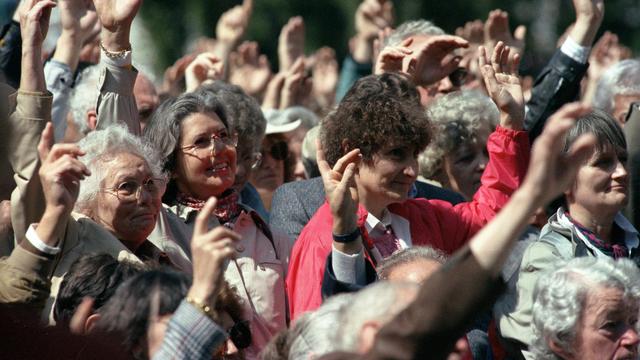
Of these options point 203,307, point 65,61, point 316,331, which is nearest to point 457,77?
point 65,61

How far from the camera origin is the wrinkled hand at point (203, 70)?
6855 mm

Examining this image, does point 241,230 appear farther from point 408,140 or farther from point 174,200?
point 408,140

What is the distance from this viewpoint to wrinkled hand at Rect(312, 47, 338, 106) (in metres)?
10.5

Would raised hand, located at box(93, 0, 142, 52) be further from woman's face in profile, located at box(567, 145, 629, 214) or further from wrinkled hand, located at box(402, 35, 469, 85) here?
woman's face in profile, located at box(567, 145, 629, 214)

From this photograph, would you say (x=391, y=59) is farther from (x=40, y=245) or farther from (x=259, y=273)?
(x=40, y=245)

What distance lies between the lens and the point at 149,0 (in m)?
15.9

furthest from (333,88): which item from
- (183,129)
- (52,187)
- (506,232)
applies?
(506,232)

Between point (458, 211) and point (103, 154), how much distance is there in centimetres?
134

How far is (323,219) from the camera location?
457 cm

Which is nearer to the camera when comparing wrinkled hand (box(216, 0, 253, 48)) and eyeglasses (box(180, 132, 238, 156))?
eyeglasses (box(180, 132, 238, 156))

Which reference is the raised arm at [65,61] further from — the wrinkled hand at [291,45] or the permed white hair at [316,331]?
the wrinkled hand at [291,45]

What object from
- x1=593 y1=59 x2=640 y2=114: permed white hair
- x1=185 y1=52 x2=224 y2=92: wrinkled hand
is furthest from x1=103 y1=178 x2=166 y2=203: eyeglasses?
x1=593 y1=59 x2=640 y2=114: permed white hair

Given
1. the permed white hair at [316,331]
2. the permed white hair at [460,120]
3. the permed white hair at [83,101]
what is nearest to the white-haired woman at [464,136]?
the permed white hair at [460,120]

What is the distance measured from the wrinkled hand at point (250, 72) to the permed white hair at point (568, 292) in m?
4.93
